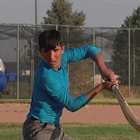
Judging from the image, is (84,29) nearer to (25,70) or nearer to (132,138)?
(25,70)

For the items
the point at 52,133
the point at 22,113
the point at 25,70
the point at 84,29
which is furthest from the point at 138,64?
the point at 52,133

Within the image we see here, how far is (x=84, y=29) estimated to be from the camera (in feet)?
82.3

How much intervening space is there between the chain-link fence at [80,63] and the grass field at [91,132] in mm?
10163

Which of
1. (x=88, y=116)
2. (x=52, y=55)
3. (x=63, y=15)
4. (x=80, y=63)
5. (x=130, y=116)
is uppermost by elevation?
(x=63, y=15)

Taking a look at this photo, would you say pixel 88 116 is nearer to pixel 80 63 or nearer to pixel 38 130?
pixel 80 63

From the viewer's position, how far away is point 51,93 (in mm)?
4906

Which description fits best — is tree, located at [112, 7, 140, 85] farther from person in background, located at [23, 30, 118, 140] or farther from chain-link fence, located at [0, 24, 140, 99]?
person in background, located at [23, 30, 118, 140]

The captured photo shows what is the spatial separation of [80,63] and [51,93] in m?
19.5

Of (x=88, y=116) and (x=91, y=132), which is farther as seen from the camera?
(x=88, y=116)

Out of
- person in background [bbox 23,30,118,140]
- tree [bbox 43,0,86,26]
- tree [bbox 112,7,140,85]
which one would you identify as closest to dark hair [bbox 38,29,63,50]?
person in background [bbox 23,30,118,140]

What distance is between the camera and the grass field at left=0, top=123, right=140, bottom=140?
10.8 m

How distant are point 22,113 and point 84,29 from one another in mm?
9043

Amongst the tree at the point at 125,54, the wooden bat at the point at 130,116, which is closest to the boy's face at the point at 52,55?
the wooden bat at the point at 130,116

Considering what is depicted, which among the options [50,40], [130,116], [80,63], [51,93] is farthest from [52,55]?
[80,63]
